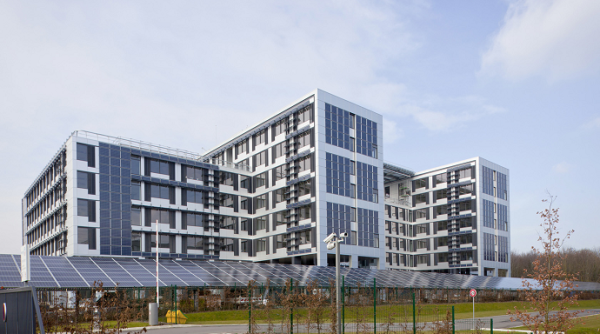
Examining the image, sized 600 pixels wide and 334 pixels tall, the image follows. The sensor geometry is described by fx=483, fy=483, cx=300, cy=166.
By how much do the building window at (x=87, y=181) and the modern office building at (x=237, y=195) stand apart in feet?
0.40

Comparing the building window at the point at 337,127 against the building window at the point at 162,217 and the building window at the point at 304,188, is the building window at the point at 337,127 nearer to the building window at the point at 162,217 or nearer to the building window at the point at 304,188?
the building window at the point at 304,188

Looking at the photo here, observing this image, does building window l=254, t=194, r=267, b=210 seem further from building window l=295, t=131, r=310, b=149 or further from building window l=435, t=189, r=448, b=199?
building window l=435, t=189, r=448, b=199

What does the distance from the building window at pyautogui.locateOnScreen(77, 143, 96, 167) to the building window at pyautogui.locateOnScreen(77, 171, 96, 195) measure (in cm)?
134

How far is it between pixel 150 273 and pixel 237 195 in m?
29.6

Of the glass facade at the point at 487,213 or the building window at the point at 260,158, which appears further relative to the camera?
the glass facade at the point at 487,213

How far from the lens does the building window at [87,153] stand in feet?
190

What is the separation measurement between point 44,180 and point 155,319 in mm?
51864

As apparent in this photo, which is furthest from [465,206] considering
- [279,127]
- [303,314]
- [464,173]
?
[303,314]

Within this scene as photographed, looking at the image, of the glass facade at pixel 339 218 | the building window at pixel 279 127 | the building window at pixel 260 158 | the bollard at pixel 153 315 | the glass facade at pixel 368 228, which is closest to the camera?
the bollard at pixel 153 315

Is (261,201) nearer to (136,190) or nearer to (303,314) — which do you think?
(136,190)

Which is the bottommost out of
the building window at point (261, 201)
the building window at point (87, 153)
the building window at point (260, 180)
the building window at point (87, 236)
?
the building window at point (87, 236)

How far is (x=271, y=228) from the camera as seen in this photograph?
75500mm

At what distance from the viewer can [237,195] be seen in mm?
77812

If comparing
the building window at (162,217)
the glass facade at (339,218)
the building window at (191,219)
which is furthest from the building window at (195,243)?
the glass facade at (339,218)
